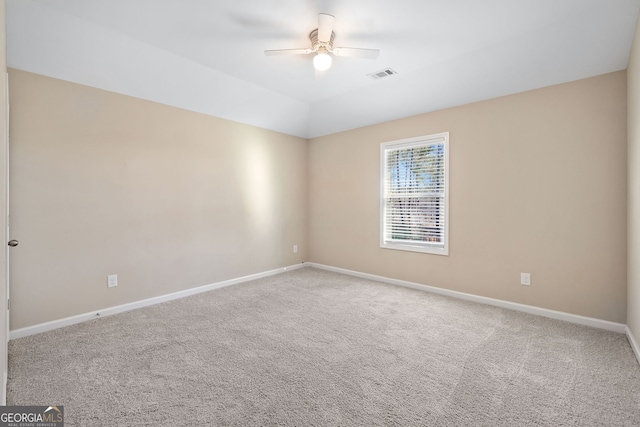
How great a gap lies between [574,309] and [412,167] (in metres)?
2.37

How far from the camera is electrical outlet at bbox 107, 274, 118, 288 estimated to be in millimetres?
3041

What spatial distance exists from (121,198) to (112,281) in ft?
2.96

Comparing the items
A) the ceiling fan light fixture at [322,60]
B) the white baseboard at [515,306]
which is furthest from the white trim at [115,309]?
the ceiling fan light fixture at [322,60]

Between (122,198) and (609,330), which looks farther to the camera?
(122,198)

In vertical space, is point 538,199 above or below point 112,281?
above

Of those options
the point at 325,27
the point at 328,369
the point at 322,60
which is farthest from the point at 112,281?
the point at 325,27

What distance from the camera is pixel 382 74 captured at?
3.39 metres

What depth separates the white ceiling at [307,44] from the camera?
224 cm

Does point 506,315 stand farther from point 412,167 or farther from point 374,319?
point 412,167

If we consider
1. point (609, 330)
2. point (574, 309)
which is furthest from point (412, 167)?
point (609, 330)

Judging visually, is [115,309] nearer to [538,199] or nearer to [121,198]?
[121,198]

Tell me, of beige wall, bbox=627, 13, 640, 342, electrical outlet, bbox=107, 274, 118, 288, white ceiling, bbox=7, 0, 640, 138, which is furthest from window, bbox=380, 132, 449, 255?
electrical outlet, bbox=107, 274, 118, 288

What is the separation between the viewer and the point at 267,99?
4.04 m

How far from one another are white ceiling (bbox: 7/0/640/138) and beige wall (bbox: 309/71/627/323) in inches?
10.8
